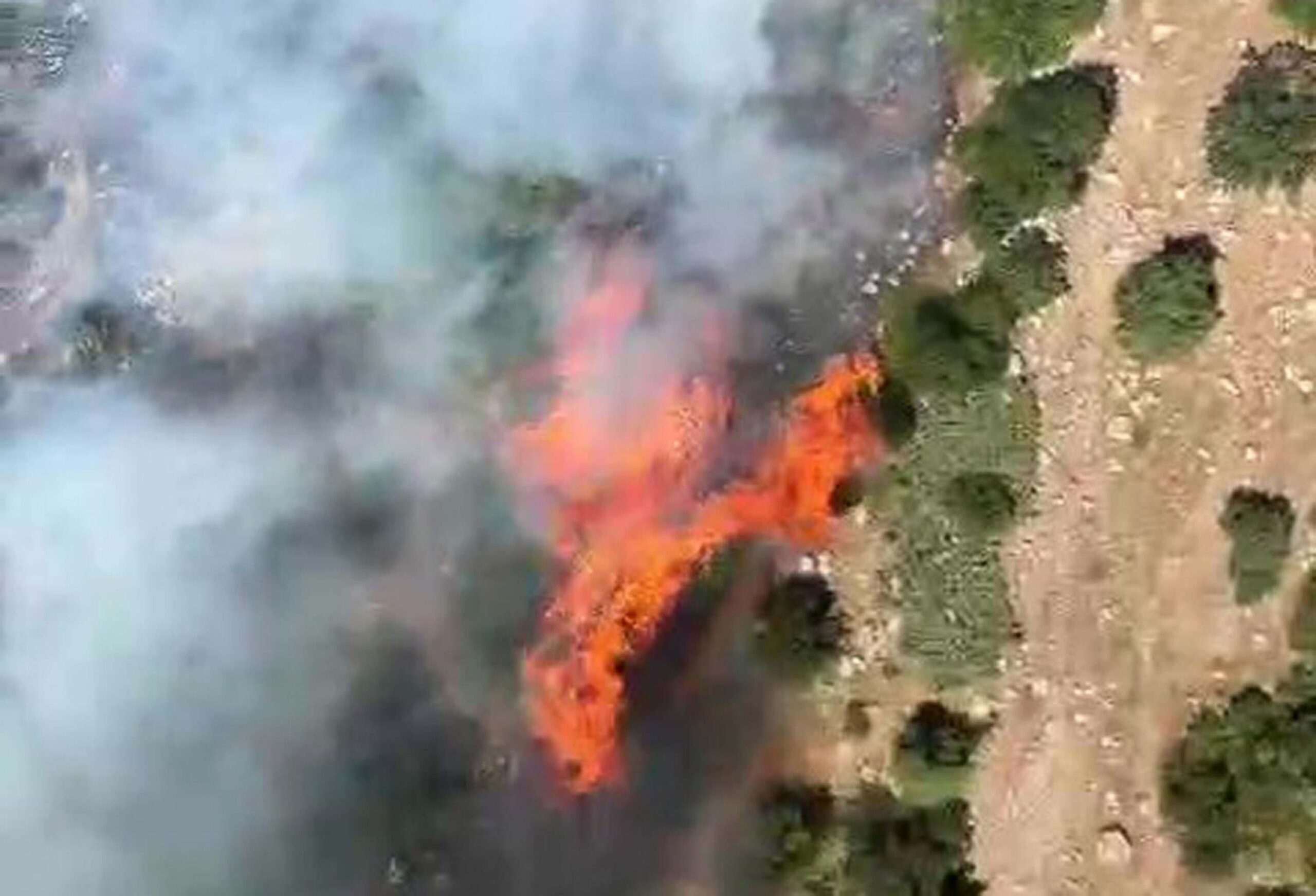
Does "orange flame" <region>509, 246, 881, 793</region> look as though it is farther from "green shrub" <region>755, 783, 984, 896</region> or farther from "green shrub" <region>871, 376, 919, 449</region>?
"green shrub" <region>755, 783, 984, 896</region>

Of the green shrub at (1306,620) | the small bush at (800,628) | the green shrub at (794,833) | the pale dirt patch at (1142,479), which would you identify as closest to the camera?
the green shrub at (1306,620)

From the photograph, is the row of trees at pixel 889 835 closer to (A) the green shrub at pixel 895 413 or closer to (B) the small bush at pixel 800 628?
(B) the small bush at pixel 800 628

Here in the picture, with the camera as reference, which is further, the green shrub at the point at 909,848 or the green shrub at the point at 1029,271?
the green shrub at the point at 1029,271

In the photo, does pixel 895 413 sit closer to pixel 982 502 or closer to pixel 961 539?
A: pixel 982 502

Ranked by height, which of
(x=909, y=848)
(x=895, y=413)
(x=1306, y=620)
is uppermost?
(x=895, y=413)

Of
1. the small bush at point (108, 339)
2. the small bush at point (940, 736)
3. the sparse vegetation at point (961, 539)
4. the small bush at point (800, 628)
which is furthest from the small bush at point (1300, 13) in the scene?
the small bush at point (108, 339)

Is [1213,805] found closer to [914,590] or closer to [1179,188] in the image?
[914,590]

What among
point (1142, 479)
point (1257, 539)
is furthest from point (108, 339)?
point (1257, 539)

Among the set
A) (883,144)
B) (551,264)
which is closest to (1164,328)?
(883,144)
